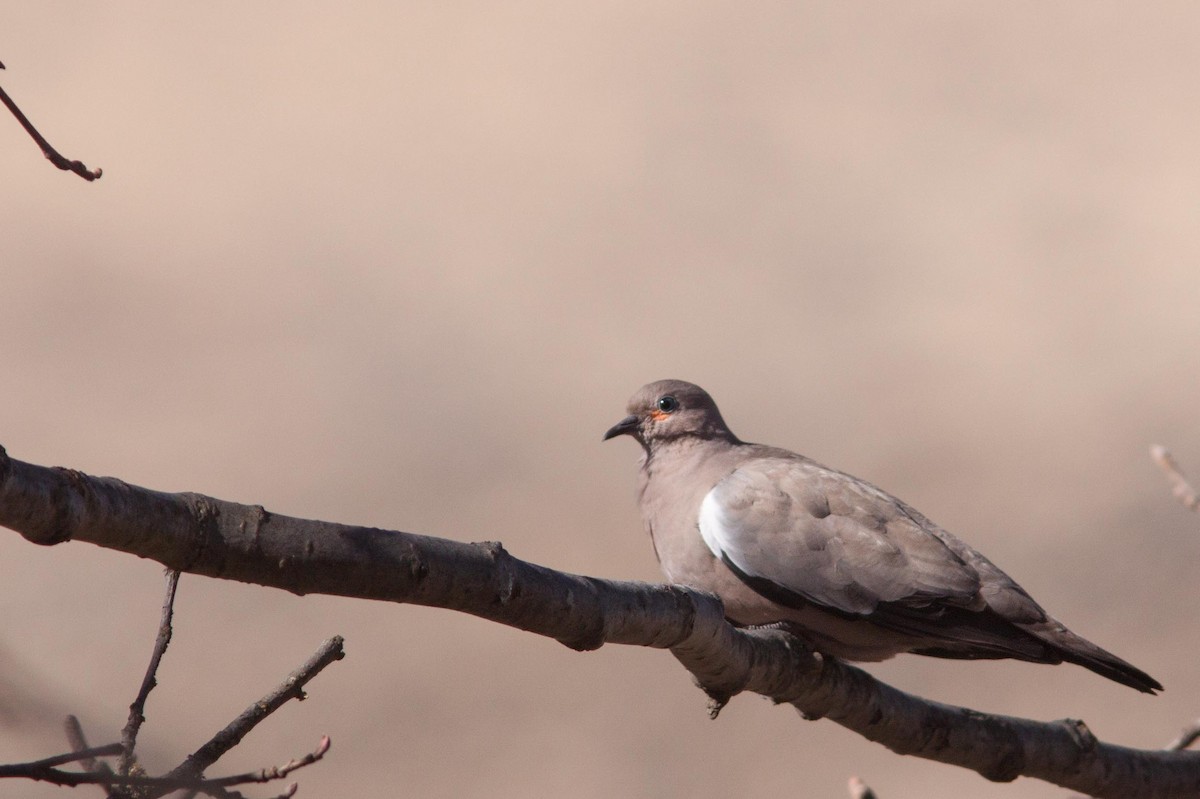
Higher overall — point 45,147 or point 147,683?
point 45,147

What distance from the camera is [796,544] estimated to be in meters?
3.76

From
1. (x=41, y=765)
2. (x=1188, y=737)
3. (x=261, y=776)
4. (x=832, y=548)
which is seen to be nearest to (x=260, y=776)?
(x=261, y=776)

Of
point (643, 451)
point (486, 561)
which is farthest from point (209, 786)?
point (643, 451)

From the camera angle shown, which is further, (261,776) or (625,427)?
(625,427)

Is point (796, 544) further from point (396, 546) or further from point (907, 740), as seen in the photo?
point (396, 546)

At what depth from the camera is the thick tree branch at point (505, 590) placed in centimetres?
166

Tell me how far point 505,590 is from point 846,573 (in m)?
1.86

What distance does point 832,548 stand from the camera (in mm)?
3764

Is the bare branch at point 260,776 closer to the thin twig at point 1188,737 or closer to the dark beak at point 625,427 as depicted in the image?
the thin twig at point 1188,737

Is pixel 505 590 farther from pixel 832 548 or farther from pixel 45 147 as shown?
pixel 832 548

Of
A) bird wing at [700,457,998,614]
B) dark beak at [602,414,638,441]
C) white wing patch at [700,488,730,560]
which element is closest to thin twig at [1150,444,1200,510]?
bird wing at [700,457,998,614]

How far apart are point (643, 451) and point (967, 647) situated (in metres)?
1.36

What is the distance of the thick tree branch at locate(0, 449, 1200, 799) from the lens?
1661 millimetres

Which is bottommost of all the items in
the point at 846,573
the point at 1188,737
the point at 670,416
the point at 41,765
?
the point at 41,765
